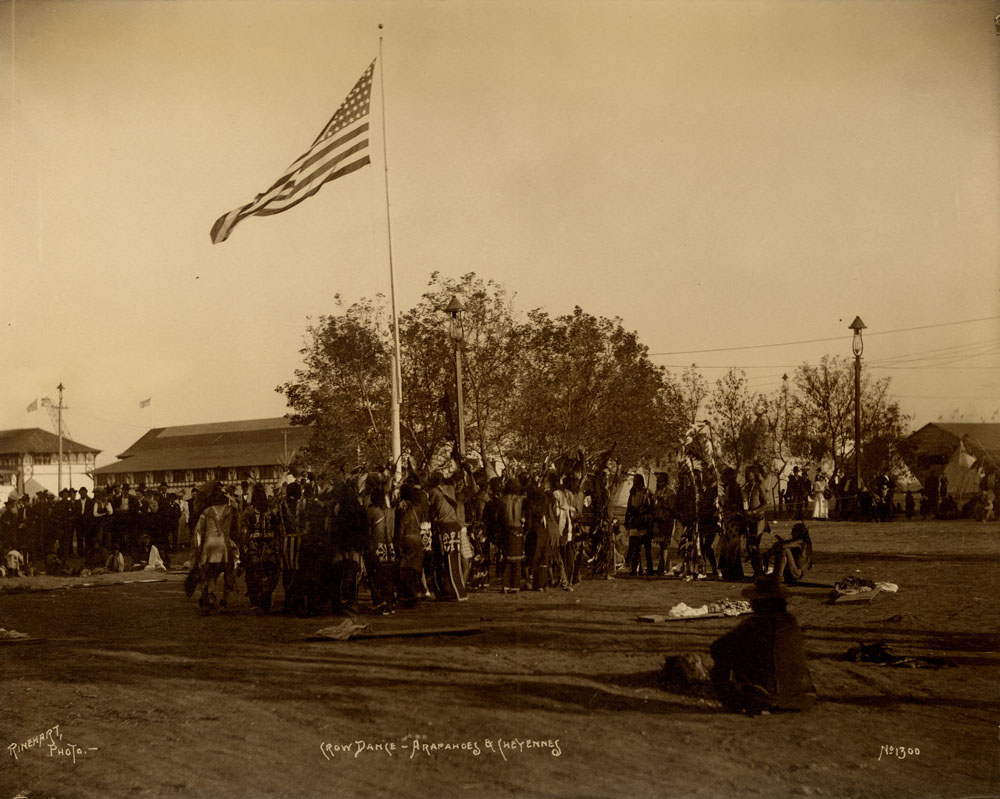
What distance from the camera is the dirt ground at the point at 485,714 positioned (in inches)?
250

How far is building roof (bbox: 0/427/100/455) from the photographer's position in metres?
60.6

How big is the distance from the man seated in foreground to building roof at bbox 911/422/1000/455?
29.1 meters

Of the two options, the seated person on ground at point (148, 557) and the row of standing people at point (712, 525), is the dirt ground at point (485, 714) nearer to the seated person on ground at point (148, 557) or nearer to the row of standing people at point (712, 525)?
the row of standing people at point (712, 525)

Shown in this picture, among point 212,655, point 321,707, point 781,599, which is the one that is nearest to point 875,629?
point 781,599

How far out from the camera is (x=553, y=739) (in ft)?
22.9

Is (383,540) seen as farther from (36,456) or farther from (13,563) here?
(36,456)

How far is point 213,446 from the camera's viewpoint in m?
74.9

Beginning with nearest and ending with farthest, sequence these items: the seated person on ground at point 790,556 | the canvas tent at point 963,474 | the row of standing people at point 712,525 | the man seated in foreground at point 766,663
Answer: the man seated in foreground at point 766,663, the seated person on ground at point 790,556, the row of standing people at point 712,525, the canvas tent at point 963,474

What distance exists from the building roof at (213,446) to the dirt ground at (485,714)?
56677 millimetres

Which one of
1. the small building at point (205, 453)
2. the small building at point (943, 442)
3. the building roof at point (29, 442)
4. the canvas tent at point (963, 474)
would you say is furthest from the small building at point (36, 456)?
the canvas tent at point (963, 474)

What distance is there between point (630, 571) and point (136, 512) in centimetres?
1308

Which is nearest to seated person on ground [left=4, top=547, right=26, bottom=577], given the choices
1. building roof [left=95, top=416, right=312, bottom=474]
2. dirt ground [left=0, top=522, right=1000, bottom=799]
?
dirt ground [left=0, top=522, right=1000, bottom=799]

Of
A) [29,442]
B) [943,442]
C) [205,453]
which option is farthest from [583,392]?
[205,453]

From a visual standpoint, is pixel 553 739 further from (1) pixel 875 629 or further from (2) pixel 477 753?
(1) pixel 875 629
